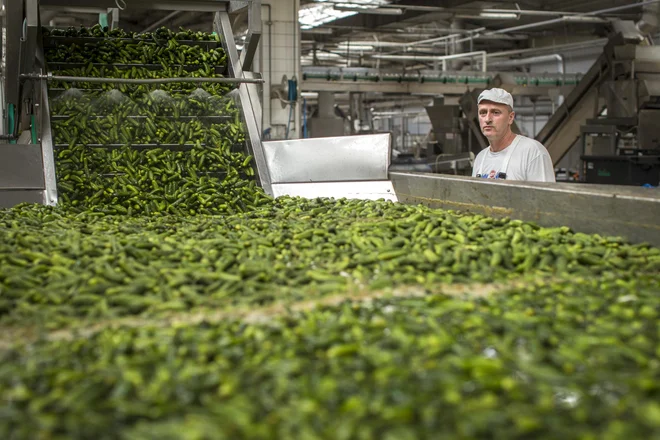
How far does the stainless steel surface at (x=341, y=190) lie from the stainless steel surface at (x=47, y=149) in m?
1.73

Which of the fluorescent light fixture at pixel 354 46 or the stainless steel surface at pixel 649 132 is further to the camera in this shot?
the fluorescent light fixture at pixel 354 46

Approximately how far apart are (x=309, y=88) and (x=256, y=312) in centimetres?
1475

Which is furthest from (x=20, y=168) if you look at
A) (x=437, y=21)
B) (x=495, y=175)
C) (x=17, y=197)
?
(x=437, y=21)

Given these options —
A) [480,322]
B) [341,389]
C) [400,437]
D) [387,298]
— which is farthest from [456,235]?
[400,437]

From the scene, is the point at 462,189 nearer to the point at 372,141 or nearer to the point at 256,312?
the point at 372,141

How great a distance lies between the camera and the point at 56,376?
2078 millimetres

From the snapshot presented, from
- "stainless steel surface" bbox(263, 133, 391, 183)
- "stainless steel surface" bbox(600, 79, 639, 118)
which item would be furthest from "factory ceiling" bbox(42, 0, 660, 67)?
"stainless steel surface" bbox(263, 133, 391, 183)

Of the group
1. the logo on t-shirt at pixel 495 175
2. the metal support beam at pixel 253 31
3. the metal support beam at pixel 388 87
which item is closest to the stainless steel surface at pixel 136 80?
the metal support beam at pixel 253 31

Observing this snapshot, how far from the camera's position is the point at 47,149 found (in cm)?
539

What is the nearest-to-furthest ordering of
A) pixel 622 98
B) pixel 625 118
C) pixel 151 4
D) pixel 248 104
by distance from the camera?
pixel 248 104 → pixel 151 4 → pixel 625 118 → pixel 622 98

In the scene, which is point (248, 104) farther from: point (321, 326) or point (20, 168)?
point (321, 326)

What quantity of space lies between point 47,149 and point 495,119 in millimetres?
3557

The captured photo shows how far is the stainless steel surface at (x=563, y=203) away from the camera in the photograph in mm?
3561

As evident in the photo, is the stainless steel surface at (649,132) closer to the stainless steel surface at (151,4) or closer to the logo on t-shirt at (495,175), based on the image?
the logo on t-shirt at (495,175)
